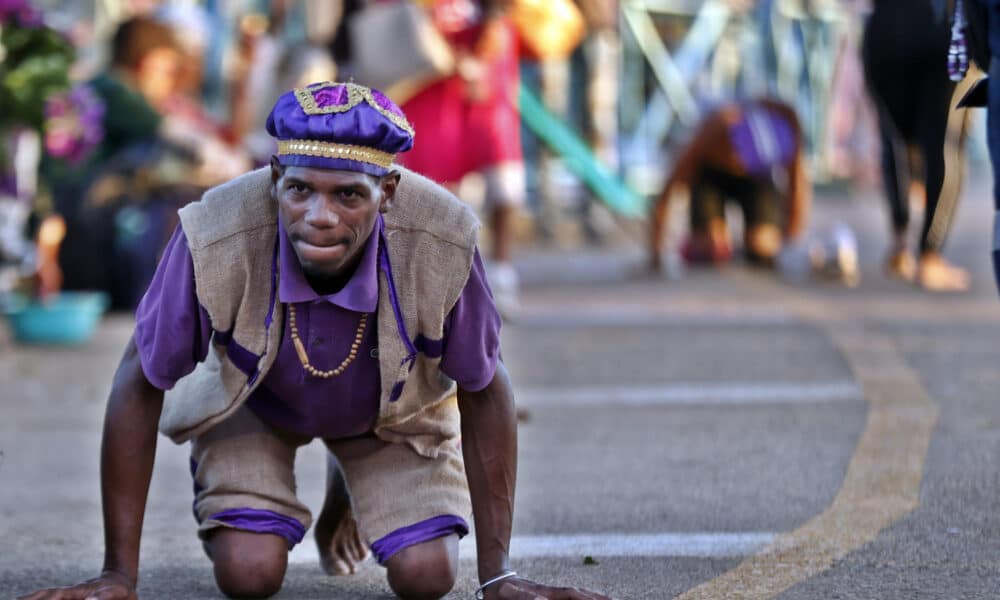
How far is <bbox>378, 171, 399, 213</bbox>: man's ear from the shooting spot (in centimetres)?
324

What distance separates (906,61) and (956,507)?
14.0ft

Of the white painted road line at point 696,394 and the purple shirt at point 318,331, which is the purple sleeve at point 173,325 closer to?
the purple shirt at point 318,331

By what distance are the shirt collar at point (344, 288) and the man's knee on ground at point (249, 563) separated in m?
0.55

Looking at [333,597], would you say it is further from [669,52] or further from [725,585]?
[669,52]

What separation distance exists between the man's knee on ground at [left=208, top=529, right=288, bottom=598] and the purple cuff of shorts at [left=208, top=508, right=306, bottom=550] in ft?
0.05

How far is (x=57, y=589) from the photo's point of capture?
309 cm

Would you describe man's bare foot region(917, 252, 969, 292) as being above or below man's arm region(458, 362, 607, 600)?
below

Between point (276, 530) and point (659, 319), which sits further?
point (659, 319)

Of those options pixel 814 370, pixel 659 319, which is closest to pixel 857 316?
pixel 659 319

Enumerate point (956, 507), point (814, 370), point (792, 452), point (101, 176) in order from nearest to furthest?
point (956, 507) < point (792, 452) < point (814, 370) < point (101, 176)

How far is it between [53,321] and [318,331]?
467 cm

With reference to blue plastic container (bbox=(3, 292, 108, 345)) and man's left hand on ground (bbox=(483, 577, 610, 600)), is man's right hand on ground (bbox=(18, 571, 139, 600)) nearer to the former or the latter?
man's left hand on ground (bbox=(483, 577, 610, 600))

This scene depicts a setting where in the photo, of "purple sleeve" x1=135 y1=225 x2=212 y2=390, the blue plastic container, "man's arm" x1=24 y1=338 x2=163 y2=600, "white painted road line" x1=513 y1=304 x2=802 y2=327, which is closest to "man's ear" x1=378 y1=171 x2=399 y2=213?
"purple sleeve" x1=135 y1=225 x2=212 y2=390

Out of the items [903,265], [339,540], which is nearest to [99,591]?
[339,540]
